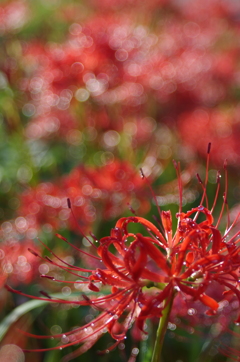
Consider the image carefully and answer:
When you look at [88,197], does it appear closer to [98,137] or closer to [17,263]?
[17,263]

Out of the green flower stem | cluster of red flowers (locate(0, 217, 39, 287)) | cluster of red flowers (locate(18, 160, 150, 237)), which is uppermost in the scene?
the green flower stem

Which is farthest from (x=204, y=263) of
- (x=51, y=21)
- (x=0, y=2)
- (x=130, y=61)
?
(x=51, y=21)

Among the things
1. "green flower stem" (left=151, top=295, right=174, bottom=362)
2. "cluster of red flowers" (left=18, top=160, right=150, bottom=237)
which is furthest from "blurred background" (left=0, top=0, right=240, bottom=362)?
"green flower stem" (left=151, top=295, right=174, bottom=362)

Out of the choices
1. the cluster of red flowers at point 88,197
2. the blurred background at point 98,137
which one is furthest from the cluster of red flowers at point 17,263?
the cluster of red flowers at point 88,197

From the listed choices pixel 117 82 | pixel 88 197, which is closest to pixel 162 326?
pixel 88 197

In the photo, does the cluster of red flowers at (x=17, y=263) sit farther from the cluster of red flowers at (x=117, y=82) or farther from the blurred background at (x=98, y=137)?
the cluster of red flowers at (x=117, y=82)

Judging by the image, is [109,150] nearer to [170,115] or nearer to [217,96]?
[170,115]

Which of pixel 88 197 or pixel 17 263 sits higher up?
pixel 88 197

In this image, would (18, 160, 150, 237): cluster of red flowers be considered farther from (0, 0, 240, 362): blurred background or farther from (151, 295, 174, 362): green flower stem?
(151, 295, 174, 362): green flower stem
